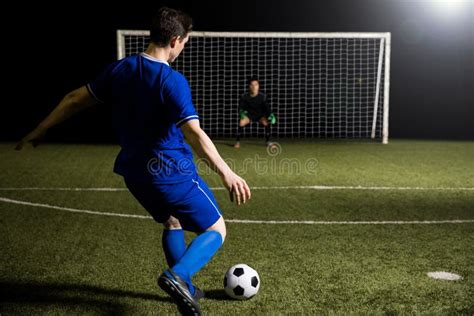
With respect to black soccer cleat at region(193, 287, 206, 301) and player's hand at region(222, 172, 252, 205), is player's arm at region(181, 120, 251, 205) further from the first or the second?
black soccer cleat at region(193, 287, 206, 301)

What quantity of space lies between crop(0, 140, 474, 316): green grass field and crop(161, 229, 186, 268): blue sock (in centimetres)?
26

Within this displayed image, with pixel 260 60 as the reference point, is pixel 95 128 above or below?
below

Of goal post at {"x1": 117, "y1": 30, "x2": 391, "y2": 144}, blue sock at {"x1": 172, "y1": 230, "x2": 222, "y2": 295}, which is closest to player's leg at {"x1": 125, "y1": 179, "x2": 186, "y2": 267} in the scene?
blue sock at {"x1": 172, "y1": 230, "x2": 222, "y2": 295}

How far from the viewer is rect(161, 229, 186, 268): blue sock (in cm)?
311

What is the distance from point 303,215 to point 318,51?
9973 millimetres

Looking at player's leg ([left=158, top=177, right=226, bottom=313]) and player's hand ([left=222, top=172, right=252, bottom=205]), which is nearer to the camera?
player's hand ([left=222, top=172, right=252, bottom=205])

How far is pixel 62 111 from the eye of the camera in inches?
109

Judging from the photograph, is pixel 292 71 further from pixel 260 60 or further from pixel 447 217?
pixel 447 217

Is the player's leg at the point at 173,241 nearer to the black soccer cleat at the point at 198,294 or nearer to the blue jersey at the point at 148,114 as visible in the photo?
the black soccer cleat at the point at 198,294

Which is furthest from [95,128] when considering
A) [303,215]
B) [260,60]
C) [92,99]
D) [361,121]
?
[92,99]

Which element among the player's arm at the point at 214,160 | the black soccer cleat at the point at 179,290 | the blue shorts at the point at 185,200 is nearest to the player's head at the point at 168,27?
the player's arm at the point at 214,160

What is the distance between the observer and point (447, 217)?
530 cm

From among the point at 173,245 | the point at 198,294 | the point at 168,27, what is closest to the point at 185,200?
the point at 173,245

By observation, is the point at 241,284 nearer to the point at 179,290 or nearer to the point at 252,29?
the point at 179,290
